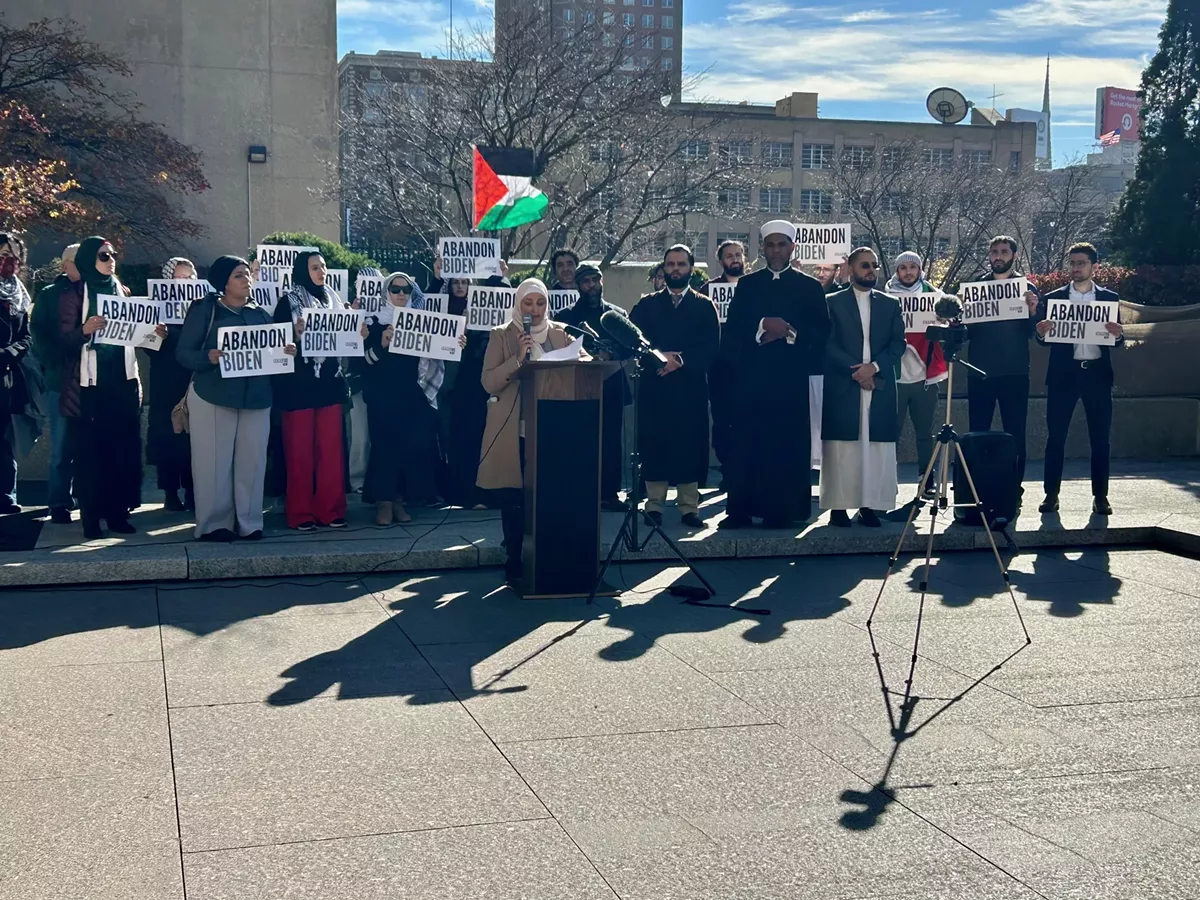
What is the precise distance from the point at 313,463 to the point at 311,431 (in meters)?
0.29

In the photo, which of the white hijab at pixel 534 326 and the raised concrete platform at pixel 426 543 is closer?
the white hijab at pixel 534 326

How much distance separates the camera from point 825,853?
4688mm

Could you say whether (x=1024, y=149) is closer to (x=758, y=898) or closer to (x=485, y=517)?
(x=485, y=517)

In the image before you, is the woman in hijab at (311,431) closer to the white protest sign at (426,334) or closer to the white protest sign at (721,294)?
the white protest sign at (426,334)

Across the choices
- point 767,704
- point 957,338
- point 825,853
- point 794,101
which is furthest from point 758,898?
point 794,101

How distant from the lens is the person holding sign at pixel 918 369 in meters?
12.3

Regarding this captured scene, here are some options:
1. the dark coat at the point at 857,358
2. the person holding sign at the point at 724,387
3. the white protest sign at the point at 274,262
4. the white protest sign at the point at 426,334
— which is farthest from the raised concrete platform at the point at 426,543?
the white protest sign at the point at 274,262

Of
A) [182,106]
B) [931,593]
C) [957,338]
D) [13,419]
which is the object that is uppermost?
[182,106]

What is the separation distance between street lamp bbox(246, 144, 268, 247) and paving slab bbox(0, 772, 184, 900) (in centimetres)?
3059

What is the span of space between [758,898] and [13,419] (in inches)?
355

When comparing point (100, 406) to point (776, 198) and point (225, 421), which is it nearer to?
point (225, 421)

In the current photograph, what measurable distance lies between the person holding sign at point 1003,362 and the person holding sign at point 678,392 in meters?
2.33

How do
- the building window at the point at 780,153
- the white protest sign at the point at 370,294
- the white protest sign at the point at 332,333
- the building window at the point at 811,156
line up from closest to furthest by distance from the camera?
1. the white protest sign at the point at 332,333
2. the white protest sign at the point at 370,294
3. the building window at the point at 780,153
4. the building window at the point at 811,156

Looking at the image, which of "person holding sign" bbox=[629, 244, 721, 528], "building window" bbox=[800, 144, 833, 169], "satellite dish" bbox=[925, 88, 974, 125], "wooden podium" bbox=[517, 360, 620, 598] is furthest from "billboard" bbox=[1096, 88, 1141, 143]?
"wooden podium" bbox=[517, 360, 620, 598]
